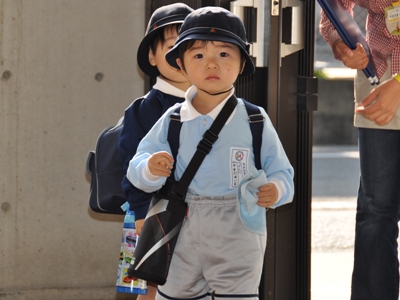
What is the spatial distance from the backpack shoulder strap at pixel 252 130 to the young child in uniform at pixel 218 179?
0.02 metres

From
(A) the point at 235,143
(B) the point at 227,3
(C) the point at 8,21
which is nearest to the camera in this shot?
(A) the point at 235,143

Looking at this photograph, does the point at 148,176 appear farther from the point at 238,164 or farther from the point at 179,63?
the point at 179,63

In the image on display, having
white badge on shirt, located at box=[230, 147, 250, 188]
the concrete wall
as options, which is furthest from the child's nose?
the concrete wall

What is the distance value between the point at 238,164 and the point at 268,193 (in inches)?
6.3

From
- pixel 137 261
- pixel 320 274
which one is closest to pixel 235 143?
pixel 137 261

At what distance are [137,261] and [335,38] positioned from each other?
130 centimetres

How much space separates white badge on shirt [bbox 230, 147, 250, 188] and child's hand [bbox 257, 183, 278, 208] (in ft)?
0.33

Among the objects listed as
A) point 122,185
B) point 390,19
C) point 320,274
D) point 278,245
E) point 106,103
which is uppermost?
point 390,19

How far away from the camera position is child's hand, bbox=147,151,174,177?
8.89ft

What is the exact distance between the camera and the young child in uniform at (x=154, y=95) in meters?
3.23

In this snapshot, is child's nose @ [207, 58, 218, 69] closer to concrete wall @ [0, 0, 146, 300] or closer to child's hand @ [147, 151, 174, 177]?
child's hand @ [147, 151, 174, 177]

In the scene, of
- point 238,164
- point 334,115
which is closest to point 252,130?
point 238,164

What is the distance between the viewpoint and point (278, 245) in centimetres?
360

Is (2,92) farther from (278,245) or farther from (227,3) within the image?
(278,245)
